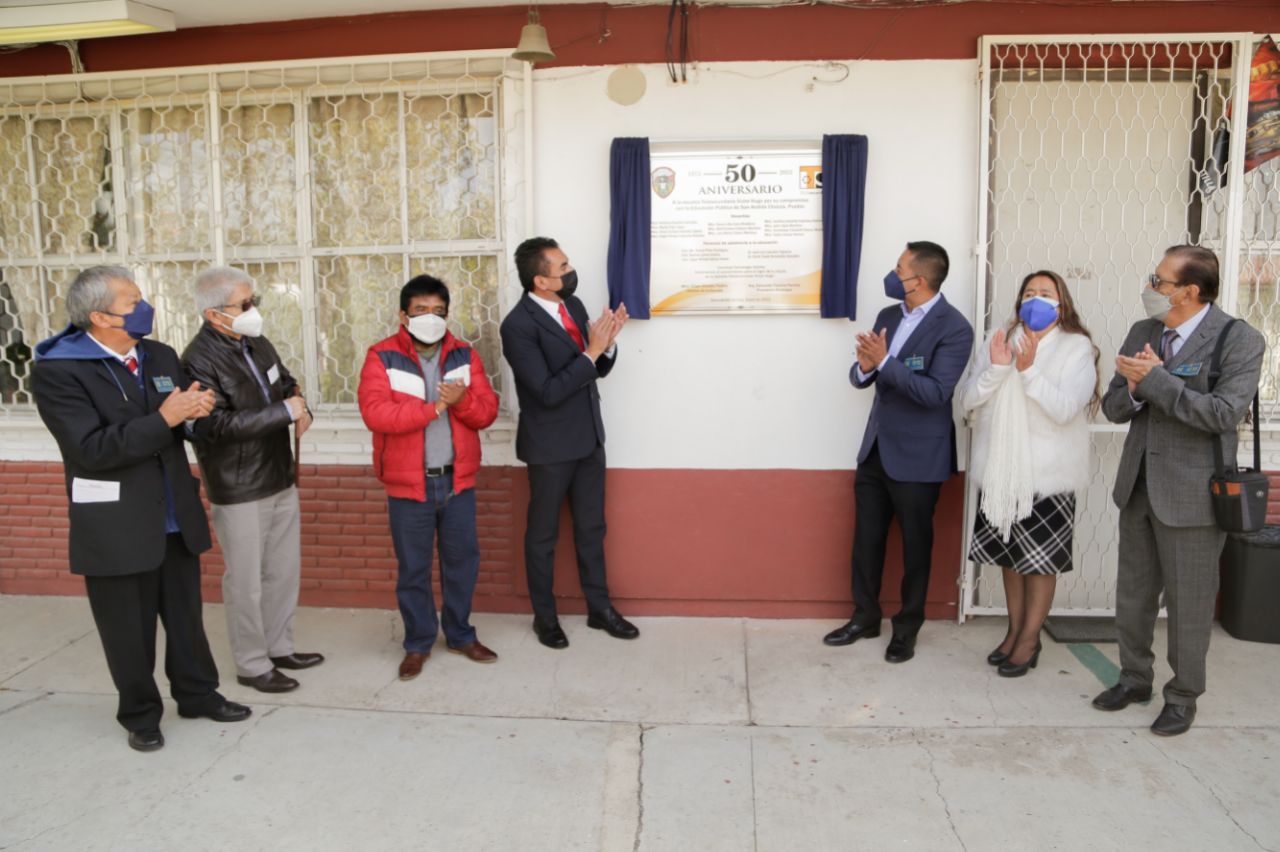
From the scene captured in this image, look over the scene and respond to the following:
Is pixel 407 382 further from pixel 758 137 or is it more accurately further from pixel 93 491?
pixel 758 137

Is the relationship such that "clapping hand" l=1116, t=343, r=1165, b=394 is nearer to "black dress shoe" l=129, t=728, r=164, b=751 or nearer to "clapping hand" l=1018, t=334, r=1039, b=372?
"clapping hand" l=1018, t=334, r=1039, b=372

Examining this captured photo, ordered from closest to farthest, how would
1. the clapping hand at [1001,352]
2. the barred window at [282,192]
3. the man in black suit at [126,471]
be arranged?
the man in black suit at [126,471] < the clapping hand at [1001,352] < the barred window at [282,192]

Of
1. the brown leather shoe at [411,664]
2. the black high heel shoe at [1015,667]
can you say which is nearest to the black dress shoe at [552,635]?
the brown leather shoe at [411,664]

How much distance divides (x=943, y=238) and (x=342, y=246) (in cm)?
308

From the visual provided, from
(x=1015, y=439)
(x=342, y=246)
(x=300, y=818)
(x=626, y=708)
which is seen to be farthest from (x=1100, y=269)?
(x=300, y=818)

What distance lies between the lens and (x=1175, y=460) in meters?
3.79

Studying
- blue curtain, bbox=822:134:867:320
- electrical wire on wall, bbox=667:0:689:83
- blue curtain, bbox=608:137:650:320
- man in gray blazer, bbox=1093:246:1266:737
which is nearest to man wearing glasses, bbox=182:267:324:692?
blue curtain, bbox=608:137:650:320

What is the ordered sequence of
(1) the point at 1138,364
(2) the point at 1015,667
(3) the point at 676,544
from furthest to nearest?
(3) the point at 676,544, (2) the point at 1015,667, (1) the point at 1138,364

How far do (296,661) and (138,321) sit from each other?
1.77 metres

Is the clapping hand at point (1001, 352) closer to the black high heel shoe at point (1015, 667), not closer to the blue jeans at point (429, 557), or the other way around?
the black high heel shoe at point (1015, 667)

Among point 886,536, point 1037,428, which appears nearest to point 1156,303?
point 1037,428

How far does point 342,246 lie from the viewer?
5.25 meters

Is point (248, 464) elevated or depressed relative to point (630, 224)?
depressed

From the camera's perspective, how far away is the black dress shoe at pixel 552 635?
15.7ft
